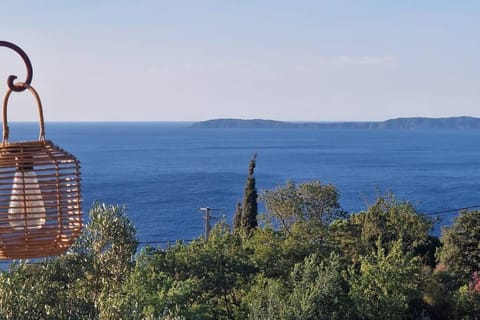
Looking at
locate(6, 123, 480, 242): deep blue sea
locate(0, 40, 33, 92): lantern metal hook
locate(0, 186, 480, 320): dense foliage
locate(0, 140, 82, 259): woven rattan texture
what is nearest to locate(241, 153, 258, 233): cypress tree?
locate(0, 186, 480, 320): dense foliage

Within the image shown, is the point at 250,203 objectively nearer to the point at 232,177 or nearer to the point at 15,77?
the point at 15,77

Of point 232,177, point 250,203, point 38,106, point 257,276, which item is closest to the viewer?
point 38,106

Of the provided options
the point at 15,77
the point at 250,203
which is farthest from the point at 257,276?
the point at 250,203

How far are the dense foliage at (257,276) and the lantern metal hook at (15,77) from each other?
4.60 m

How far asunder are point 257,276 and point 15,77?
1055 cm

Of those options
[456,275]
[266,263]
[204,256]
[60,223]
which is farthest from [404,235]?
[60,223]

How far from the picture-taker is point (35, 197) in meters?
2.66

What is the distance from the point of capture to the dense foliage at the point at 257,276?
27.1 ft

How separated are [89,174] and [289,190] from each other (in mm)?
46657

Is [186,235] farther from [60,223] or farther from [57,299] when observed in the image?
[60,223]

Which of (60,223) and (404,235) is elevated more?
(60,223)

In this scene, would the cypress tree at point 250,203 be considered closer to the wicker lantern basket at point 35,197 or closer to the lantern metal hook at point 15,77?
the wicker lantern basket at point 35,197

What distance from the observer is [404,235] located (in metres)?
20.4

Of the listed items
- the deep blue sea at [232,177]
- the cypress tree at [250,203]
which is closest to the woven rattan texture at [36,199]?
the cypress tree at [250,203]
